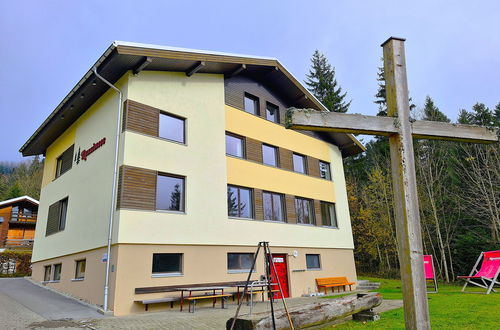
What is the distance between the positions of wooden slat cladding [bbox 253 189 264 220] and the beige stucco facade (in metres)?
0.29

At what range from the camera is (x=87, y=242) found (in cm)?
1267

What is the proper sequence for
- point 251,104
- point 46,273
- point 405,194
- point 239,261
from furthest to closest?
point 251,104, point 46,273, point 239,261, point 405,194

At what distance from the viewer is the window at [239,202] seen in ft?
47.0

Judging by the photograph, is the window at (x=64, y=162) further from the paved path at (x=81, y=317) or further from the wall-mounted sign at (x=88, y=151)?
the paved path at (x=81, y=317)

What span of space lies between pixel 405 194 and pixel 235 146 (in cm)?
1178

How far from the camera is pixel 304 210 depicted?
17859mm

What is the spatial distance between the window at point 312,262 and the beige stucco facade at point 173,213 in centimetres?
28

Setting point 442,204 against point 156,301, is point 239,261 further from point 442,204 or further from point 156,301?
point 442,204

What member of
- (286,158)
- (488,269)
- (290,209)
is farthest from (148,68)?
(488,269)

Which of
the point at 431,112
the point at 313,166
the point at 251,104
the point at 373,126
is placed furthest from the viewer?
the point at 431,112

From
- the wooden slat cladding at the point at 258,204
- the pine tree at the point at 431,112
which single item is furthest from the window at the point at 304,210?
the pine tree at the point at 431,112

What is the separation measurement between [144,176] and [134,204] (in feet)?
3.41

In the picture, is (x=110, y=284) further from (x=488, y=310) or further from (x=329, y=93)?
(x=329, y=93)

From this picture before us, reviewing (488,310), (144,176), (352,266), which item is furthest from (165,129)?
(352,266)
